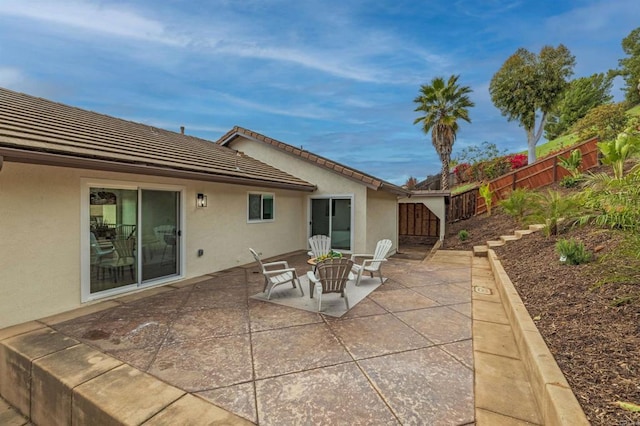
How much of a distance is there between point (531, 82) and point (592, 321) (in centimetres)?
2501

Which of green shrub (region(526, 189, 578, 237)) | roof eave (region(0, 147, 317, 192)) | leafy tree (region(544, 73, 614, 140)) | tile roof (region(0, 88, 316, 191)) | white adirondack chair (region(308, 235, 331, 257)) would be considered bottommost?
white adirondack chair (region(308, 235, 331, 257))

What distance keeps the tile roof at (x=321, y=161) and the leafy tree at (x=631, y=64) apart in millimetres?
35666

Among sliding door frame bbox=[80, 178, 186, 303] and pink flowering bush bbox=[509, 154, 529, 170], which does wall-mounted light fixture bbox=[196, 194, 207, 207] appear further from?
pink flowering bush bbox=[509, 154, 529, 170]

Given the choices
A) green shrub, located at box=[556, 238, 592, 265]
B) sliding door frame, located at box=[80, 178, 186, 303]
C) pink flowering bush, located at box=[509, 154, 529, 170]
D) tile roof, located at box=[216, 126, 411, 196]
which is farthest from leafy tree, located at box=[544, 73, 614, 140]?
sliding door frame, located at box=[80, 178, 186, 303]

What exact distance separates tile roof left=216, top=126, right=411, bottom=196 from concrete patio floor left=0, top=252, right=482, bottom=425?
181 inches

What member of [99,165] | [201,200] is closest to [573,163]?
[201,200]

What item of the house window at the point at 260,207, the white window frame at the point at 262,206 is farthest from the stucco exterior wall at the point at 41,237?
the house window at the point at 260,207

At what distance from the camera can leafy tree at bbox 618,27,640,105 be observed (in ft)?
97.4

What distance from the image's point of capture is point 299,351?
3.65m

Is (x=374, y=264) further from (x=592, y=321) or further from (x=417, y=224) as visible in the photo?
(x=417, y=224)

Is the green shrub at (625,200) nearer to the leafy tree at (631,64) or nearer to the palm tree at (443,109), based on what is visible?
the palm tree at (443,109)

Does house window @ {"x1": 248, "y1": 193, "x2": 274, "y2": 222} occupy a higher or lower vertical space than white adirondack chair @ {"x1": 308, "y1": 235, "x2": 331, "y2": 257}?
higher

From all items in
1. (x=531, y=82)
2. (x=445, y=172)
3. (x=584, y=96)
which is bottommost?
(x=445, y=172)

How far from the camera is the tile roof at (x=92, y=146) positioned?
15.0 ft
